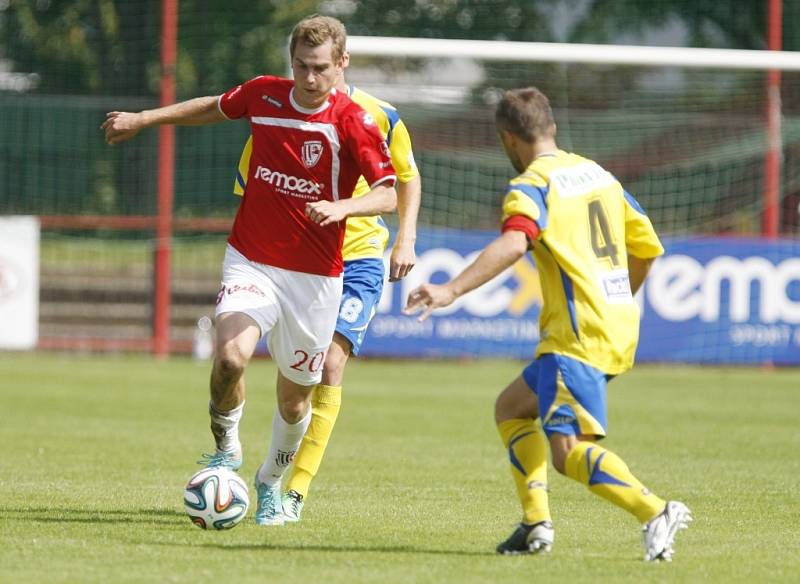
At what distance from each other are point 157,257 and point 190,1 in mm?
5813

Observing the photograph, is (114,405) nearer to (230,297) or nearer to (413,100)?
(230,297)

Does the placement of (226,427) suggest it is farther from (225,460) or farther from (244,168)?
(244,168)

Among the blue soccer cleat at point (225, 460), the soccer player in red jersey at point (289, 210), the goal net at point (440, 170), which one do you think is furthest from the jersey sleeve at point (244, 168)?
the goal net at point (440, 170)

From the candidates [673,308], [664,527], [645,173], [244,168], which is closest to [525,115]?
[664,527]

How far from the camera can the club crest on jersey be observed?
7.03 metres

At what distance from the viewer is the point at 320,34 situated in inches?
267

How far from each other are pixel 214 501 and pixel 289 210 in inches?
56.7

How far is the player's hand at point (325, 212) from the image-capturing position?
643 cm

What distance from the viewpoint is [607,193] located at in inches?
245

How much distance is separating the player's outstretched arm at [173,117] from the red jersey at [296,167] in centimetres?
12

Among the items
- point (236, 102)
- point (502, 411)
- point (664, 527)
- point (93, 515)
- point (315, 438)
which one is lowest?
point (93, 515)

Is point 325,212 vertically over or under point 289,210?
over

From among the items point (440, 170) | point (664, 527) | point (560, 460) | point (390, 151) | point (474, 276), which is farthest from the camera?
point (440, 170)

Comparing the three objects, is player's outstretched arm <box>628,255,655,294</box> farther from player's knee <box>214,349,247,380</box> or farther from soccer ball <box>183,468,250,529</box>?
soccer ball <box>183,468,250,529</box>
